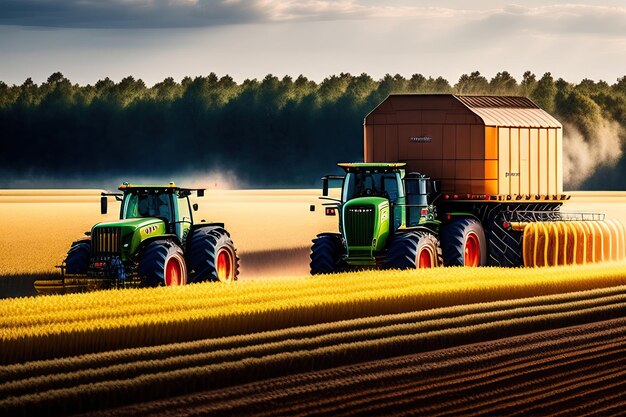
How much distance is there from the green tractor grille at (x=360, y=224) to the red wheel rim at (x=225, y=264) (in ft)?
8.08

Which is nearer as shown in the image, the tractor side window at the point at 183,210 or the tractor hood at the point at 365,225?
the tractor side window at the point at 183,210

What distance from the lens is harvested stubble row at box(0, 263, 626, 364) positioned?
15.1 metres

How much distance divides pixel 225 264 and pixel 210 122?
116169 millimetres

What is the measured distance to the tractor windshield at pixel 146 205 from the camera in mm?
22031

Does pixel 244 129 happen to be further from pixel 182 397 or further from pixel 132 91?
pixel 182 397

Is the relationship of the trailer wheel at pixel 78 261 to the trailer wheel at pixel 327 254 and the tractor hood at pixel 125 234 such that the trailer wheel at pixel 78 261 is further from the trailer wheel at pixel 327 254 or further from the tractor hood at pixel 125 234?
the trailer wheel at pixel 327 254

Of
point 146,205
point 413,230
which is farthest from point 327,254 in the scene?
point 146,205

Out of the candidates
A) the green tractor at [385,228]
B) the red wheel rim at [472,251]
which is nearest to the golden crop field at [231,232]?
the green tractor at [385,228]

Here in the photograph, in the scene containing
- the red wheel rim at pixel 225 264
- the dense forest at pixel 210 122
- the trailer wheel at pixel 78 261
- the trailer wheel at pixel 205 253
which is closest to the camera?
the trailer wheel at pixel 78 261

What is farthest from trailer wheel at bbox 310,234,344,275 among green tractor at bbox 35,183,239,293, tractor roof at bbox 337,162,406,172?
green tractor at bbox 35,183,239,293

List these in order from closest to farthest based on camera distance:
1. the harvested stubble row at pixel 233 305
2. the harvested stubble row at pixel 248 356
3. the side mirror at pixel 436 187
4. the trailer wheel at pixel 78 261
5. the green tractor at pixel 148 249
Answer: the harvested stubble row at pixel 248 356 < the harvested stubble row at pixel 233 305 < the green tractor at pixel 148 249 < the trailer wheel at pixel 78 261 < the side mirror at pixel 436 187

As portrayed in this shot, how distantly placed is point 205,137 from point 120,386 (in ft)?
410

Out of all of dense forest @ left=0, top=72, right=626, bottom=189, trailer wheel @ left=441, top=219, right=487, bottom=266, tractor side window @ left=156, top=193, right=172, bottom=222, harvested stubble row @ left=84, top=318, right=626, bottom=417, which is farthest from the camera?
dense forest @ left=0, top=72, right=626, bottom=189

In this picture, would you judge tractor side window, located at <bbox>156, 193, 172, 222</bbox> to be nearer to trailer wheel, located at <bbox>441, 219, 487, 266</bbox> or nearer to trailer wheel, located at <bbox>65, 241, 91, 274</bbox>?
trailer wheel, located at <bbox>65, 241, 91, 274</bbox>
